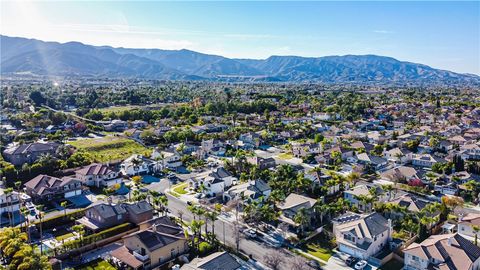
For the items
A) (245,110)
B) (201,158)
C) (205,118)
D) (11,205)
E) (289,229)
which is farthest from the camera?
(245,110)

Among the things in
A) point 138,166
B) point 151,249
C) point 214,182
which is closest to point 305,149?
point 214,182

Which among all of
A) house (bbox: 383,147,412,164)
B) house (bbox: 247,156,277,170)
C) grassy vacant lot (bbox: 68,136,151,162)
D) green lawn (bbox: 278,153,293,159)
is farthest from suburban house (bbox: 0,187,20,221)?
house (bbox: 383,147,412,164)

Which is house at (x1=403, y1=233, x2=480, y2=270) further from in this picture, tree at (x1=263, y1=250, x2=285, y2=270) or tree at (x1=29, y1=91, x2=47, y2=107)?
tree at (x1=29, y1=91, x2=47, y2=107)

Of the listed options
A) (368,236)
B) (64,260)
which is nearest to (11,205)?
(64,260)

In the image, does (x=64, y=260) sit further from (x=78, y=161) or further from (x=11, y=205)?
(x=78, y=161)

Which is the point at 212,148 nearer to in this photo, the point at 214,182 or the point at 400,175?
the point at 214,182

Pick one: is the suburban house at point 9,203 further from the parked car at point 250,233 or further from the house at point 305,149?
the house at point 305,149
